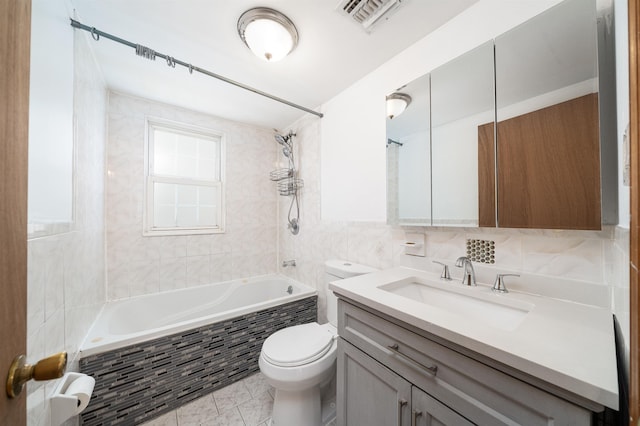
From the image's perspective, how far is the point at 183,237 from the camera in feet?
7.59

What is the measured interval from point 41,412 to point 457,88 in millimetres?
2289

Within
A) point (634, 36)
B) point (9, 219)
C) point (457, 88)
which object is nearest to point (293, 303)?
point (9, 219)

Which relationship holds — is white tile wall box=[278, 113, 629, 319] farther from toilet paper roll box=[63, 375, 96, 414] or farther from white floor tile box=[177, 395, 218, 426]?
toilet paper roll box=[63, 375, 96, 414]

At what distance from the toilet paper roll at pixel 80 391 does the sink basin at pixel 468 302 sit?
1.33m

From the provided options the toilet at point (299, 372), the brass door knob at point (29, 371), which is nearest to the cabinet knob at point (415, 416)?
the toilet at point (299, 372)

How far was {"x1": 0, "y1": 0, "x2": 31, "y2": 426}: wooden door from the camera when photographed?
1.25 ft

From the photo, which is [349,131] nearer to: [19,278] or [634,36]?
[634,36]

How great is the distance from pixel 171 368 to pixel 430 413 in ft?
5.34

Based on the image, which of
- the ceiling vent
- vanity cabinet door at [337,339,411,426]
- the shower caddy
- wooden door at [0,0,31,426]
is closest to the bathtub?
the shower caddy

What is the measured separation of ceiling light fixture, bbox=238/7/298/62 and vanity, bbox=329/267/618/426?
1.42 metres

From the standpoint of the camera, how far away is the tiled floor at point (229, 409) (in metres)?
1.41

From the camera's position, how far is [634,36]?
34cm

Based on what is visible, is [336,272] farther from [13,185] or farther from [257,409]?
[13,185]

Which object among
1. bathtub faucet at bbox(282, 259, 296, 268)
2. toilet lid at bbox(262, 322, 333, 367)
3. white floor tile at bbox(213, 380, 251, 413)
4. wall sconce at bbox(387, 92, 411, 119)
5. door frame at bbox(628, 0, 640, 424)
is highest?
wall sconce at bbox(387, 92, 411, 119)
